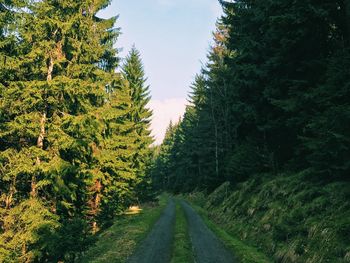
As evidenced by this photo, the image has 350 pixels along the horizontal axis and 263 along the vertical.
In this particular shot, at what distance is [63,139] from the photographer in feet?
49.9

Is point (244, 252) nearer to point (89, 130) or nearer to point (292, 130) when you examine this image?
point (89, 130)

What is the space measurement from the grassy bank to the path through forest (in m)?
1.12

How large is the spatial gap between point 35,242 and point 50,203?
2266 millimetres

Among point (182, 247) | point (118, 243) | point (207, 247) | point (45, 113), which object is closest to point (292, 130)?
point (207, 247)

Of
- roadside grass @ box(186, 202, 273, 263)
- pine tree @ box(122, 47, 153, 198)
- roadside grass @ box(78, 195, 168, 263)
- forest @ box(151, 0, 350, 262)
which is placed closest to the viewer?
forest @ box(151, 0, 350, 262)

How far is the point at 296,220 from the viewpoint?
1656 cm

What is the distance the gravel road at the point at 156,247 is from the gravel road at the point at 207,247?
143 centimetres

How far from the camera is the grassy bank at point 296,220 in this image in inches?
509

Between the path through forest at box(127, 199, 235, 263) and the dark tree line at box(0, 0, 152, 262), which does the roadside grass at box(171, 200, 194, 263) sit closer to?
the path through forest at box(127, 199, 235, 263)

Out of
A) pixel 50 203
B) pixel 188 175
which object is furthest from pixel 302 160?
pixel 188 175

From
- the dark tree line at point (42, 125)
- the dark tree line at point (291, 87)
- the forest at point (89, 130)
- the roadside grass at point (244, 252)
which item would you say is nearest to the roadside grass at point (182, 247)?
the roadside grass at point (244, 252)

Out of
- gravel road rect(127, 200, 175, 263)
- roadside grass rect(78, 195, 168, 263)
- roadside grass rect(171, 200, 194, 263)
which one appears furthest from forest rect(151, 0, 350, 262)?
roadside grass rect(78, 195, 168, 263)

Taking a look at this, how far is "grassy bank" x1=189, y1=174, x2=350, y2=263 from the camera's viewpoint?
509 inches

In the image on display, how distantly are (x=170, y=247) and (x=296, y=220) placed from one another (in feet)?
22.6
